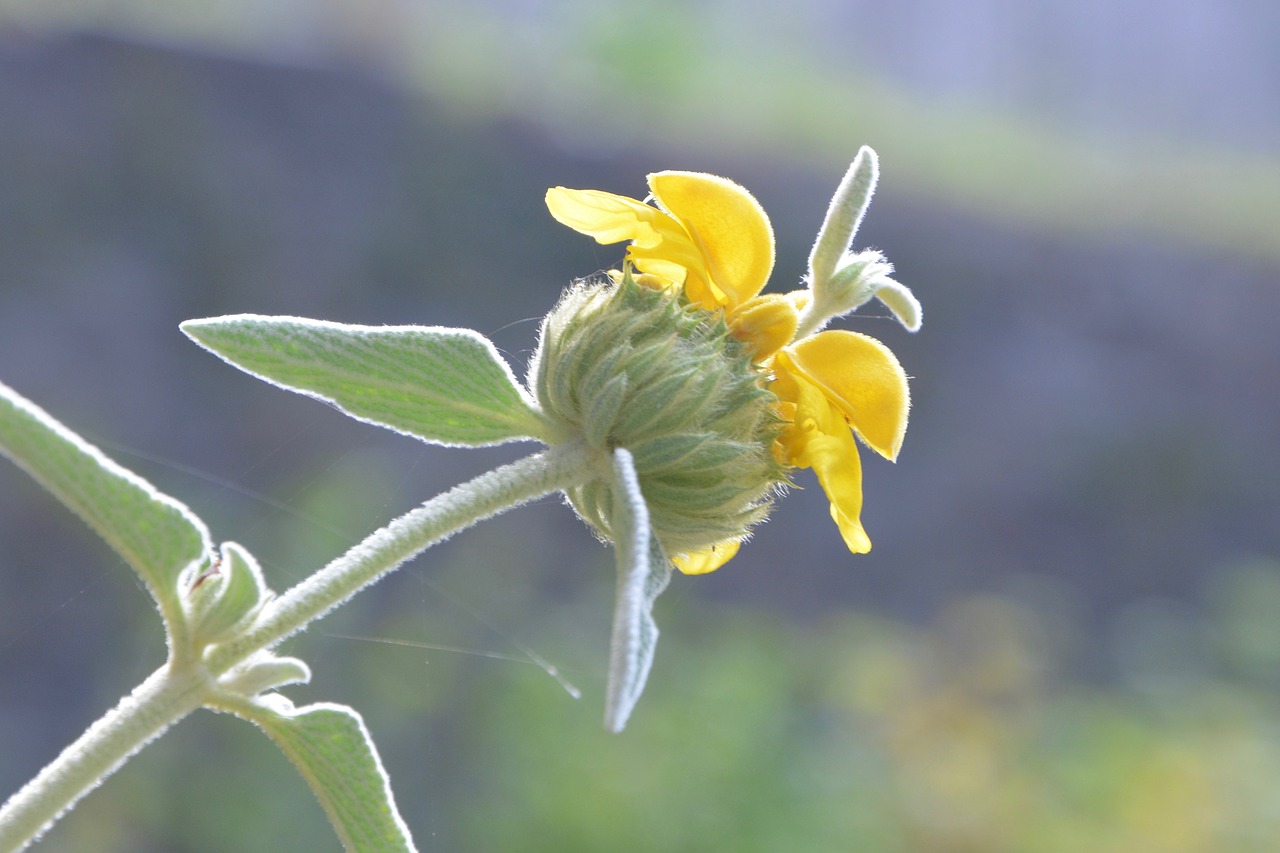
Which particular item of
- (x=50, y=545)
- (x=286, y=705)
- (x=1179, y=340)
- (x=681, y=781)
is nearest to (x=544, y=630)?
(x=681, y=781)

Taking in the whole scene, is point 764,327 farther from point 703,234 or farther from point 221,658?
point 221,658

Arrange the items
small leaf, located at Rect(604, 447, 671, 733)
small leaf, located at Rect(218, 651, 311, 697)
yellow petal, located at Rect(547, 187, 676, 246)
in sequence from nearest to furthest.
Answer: small leaf, located at Rect(604, 447, 671, 733)
small leaf, located at Rect(218, 651, 311, 697)
yellow petal, located at Rect(547, 187, 676, 246)

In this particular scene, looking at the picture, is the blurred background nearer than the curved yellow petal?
No

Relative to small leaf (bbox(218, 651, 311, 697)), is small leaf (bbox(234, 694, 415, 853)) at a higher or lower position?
lower

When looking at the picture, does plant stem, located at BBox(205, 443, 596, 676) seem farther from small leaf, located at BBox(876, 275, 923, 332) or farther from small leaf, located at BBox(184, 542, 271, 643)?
small leaf, located at BBox(876, 275, 923, 332)

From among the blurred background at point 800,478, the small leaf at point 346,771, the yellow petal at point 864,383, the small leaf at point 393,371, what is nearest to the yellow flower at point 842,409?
the yellow petal at point 864,383

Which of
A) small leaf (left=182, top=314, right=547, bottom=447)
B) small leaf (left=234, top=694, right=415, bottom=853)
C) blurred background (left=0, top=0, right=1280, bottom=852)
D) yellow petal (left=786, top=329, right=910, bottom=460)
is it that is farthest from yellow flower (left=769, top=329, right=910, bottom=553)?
blurred background (left=0, top=0, right=1280, bottom=852)

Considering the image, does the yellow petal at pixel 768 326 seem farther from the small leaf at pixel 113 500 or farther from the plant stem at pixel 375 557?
the small leaf at pixel 113 500
